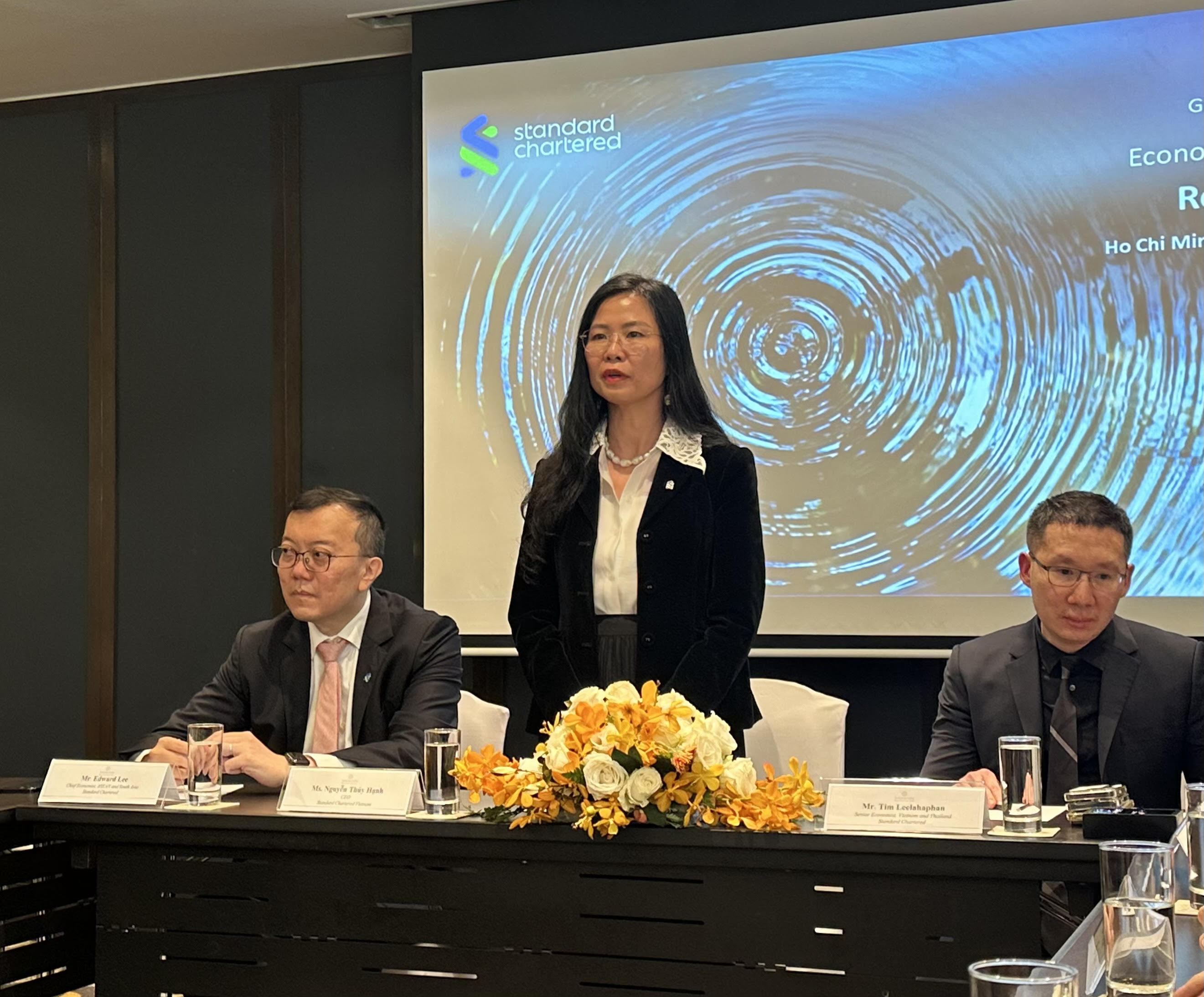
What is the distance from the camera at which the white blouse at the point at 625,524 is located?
118 inches

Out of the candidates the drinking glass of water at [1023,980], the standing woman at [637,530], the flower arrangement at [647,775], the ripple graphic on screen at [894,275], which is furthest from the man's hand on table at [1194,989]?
the ripple graphic on screen at [894,275]

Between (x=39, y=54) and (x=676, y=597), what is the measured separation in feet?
11.2

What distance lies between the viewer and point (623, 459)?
3070mm

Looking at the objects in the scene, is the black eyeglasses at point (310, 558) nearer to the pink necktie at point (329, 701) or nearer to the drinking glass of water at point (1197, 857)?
the pink necktie at point (329, 701)

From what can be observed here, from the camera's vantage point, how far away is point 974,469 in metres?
4.09

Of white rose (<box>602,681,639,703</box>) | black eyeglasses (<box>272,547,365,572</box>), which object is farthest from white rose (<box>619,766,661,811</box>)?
black eyeglasses (<box>272,547,365,572</box>)

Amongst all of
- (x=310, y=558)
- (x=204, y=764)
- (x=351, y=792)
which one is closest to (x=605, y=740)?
(x=351, y=792)

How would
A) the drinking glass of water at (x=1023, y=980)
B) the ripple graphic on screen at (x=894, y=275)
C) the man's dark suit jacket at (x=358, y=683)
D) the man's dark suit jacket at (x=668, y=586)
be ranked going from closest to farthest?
the drinking glass of water at (x=1023, y=980) < the man's dark suit jacket at (x=668, y=586) < the man's dark suit jacket at (x=358, y=683) < the ripple graphic on screen at (x=894, y=275)

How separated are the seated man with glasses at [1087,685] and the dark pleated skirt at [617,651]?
24.8 inches

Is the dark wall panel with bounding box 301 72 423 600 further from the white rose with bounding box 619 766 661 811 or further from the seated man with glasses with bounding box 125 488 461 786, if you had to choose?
the white rose with bounding box 619 766 661 811

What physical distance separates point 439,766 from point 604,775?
0.36 meters

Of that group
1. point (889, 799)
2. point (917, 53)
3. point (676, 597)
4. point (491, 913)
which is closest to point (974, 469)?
point (917, 53)

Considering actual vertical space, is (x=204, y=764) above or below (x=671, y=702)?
below

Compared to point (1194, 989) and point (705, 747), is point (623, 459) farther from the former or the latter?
point (1194, 989)
